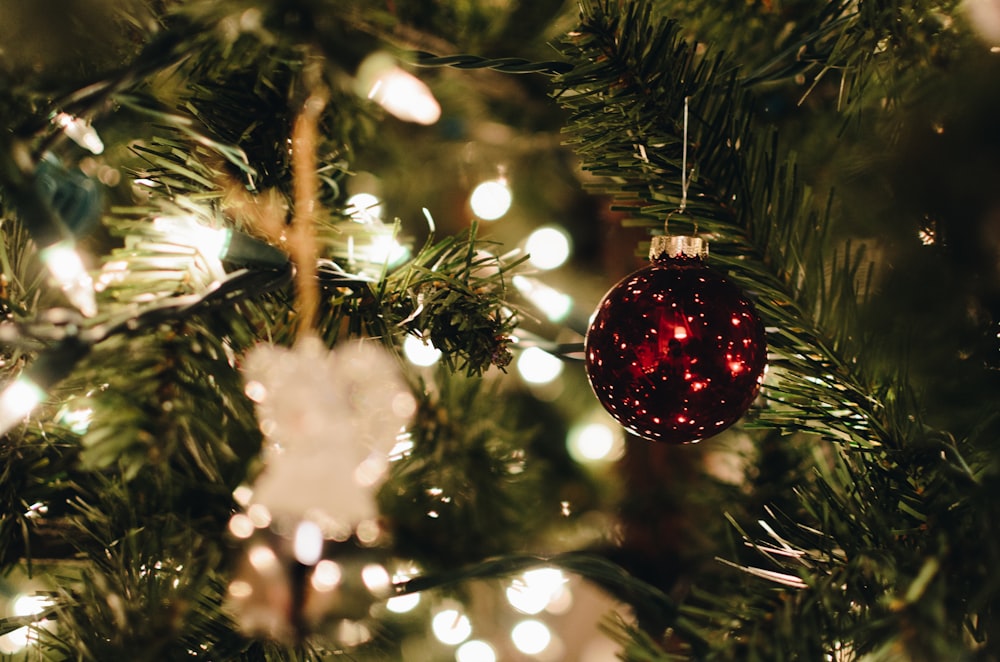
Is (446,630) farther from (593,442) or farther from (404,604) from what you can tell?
(593,442)

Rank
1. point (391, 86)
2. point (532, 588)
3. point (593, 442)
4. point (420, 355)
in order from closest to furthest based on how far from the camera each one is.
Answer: point (391, 86), point (532, 588), point (420, 355), point (593, 442)

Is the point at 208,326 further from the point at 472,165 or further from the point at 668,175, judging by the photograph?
the point at 472,165

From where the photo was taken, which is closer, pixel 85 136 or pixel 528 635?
pixel 85 136

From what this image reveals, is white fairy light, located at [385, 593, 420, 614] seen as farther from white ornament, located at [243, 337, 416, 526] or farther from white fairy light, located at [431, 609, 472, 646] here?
white ornament, located at [243, 337, 416, 526]

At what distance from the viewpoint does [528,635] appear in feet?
3.34

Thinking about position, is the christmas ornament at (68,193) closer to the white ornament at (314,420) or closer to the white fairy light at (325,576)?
the white ornament at (314,420)

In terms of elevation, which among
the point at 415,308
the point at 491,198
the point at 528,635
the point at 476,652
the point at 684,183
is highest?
the point at 684,183

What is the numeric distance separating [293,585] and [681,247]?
34cm

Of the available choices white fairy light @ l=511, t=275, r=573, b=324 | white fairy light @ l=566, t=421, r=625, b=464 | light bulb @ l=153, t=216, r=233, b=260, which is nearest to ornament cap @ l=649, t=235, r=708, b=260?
white fairy light @ l=511, t=275, r=573, b=324

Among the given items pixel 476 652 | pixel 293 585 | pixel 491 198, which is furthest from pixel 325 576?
pixel 491 198

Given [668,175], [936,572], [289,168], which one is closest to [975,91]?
[668,175]

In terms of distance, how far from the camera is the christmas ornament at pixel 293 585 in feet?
1.45

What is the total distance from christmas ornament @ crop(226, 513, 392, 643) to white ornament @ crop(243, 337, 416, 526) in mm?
82

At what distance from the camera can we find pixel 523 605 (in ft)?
2.52
